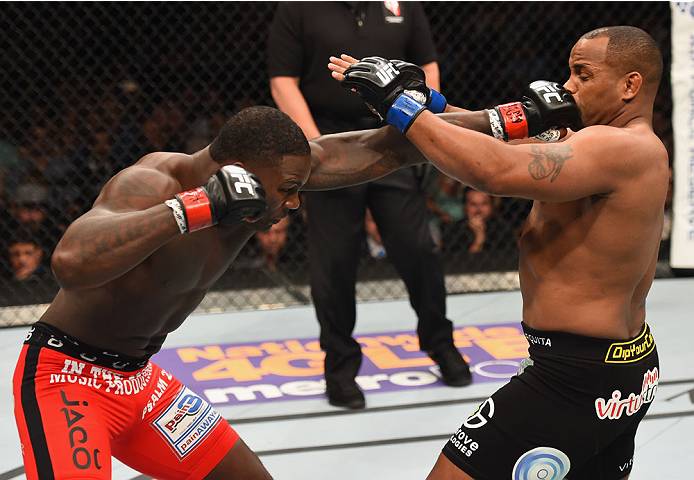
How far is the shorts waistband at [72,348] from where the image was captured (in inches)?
64.0

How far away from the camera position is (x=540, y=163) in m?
1.43

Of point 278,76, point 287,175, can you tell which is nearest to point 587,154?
point 287,175

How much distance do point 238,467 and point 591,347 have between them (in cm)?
82

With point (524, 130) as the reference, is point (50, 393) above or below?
below

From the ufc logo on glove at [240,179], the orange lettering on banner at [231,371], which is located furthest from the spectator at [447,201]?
the ufc logo on glove at [240,179]

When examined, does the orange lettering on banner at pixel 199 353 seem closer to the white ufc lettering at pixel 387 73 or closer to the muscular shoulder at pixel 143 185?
the muscular shoulder at pixel 143 185

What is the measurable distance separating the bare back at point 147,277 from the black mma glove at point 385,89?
14.4 inches

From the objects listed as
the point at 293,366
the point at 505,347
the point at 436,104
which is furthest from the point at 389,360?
the point at 436,104

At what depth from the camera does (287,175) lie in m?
1.59

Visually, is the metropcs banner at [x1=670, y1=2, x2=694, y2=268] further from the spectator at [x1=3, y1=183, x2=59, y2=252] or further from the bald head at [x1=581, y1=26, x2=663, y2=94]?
the spectator at [x1=3, y1=183, x2=59, y2=252]

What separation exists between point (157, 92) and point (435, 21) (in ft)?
6.07

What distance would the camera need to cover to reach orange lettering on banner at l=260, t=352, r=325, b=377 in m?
3.23

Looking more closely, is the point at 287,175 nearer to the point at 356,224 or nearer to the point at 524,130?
the point at 524,130

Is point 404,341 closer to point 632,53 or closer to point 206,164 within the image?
point 206,164
